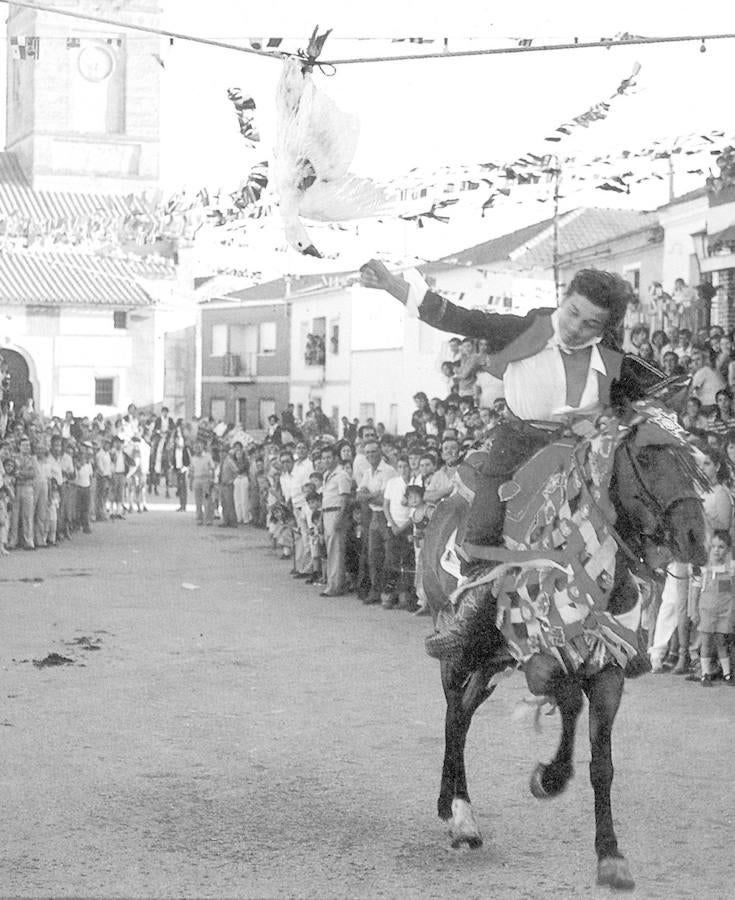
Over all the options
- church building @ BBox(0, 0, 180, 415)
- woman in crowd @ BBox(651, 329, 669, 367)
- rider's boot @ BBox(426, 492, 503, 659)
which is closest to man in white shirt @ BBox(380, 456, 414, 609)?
woman in crowd @ BBox(651, 329, 669, 367)

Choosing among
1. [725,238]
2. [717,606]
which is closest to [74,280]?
[725,238]

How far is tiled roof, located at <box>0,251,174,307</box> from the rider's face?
39.0 meters

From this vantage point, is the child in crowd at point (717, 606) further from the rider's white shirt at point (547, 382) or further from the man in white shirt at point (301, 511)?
the man in white shirt at point (301, 511)

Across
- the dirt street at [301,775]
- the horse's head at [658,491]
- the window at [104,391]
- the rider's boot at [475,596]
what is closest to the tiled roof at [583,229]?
the window at [104,391]

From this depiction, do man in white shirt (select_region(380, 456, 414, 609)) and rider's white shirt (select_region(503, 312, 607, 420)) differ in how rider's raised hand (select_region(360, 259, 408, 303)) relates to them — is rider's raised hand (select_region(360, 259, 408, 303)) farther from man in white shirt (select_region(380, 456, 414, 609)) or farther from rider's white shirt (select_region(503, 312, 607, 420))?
man in white shirt (select_region(380, 456, 414, 609))

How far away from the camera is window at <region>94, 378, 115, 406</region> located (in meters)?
46.8

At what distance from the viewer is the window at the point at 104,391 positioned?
154 feet

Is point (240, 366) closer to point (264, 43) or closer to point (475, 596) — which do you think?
point (264, 43)

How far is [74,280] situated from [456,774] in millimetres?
40904

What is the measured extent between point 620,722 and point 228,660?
3.56 m

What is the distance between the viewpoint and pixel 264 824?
6242mm

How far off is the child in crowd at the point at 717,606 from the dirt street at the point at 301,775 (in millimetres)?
310

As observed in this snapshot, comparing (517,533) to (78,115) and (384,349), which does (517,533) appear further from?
(78,115)

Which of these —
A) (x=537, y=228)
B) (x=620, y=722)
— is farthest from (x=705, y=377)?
A: (x=537, y=228)
